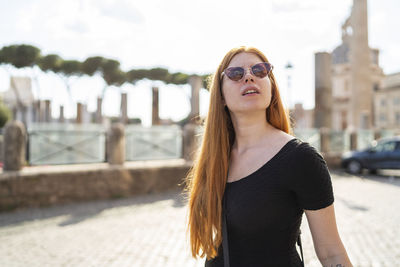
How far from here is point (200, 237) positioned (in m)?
1.49

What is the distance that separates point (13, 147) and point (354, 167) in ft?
39.3

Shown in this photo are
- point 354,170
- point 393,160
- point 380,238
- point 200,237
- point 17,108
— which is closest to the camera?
point 200,237

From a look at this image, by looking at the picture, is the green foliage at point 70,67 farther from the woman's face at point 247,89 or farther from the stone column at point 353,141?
the woman's face at point 247,89

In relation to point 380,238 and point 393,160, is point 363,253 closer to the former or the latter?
point 380,238

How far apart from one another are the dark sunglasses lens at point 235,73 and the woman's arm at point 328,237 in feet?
2.31

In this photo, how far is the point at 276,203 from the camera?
4.00ft

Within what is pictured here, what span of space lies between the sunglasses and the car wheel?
1236cm

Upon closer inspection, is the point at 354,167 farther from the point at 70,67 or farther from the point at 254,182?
the point at 70,67

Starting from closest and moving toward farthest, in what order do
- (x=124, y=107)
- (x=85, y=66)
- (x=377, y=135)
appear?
(x=377, y=135), (x=124, y=107), (x=85, y=66)

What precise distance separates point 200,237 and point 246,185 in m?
0.40

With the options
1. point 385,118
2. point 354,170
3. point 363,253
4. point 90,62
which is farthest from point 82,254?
point 385,118

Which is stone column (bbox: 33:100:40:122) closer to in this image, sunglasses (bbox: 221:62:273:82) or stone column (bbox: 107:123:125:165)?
stone column (bbox: 107:123:125:165)

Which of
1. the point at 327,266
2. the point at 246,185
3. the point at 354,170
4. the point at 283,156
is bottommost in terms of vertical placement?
the point at 354,170

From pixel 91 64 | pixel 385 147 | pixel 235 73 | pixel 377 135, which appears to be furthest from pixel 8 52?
pixel 235 73
